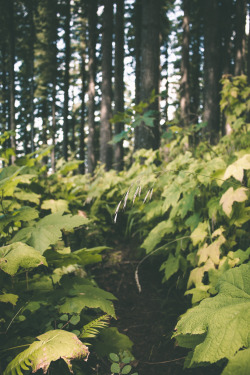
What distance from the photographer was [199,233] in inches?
65.6

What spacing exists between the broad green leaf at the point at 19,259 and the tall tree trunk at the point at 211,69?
24.4ft

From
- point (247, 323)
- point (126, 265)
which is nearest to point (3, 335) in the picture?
point (247, 323)

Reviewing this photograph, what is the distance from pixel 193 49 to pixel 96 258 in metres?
20.2

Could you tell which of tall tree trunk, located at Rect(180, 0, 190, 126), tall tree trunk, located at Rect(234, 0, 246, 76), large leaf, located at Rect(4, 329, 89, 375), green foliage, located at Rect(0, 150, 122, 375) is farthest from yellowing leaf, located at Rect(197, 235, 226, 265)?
tall tree trunk, located at Rect(180, 0, 190, 126)

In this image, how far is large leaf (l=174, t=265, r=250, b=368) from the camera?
67cm

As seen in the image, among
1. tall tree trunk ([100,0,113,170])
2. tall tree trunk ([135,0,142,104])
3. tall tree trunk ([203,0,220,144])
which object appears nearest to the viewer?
tall tree trunk ([203,0,220,144])

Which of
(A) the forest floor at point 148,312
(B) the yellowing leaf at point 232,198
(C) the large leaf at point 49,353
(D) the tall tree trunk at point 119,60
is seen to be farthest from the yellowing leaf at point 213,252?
(D) the tall tree trunk at point 119,60

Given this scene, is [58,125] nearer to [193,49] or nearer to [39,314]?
[193,49]

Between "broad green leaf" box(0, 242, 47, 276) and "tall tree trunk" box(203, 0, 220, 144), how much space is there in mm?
7431

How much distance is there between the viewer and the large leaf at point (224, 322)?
0.67m

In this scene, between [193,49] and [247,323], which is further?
[193,49]

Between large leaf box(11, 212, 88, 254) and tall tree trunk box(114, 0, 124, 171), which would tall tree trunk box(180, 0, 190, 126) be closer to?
tall tree trunk box(114, 0, 124, 171)

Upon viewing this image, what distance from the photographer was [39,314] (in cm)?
137

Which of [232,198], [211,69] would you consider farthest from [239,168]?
[211,69]
